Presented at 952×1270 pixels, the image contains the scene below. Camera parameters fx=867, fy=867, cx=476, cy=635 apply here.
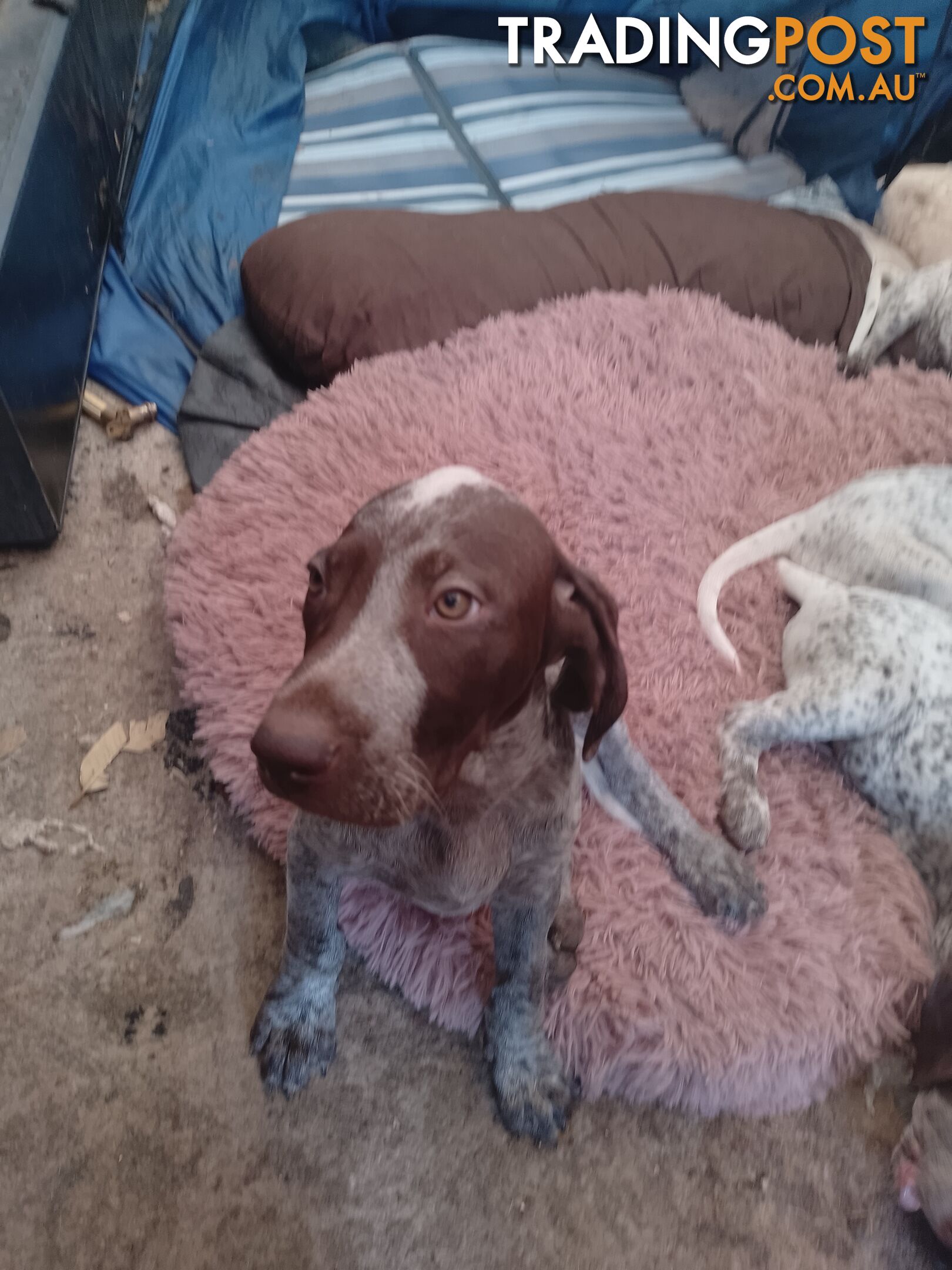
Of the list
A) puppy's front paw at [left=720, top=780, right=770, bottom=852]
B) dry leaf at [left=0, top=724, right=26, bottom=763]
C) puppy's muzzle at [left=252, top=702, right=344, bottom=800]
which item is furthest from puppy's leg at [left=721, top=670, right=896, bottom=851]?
dry leaf at [left=0, top=724, right=26, bottom=763]

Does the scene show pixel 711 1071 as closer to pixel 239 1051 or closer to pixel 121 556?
pixel 239 1051

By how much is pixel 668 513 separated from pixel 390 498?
4.71 ft

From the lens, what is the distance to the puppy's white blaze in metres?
1.30

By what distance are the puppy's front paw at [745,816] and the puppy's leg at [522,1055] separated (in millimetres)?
560

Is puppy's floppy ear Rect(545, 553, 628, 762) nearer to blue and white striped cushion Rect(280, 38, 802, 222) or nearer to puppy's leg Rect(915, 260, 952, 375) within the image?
puppy's leg Rect(915, 260, 952, 375)

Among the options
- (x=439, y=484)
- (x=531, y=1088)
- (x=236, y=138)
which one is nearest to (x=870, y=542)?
(x=439, y=484)

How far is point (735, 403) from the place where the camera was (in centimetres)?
284

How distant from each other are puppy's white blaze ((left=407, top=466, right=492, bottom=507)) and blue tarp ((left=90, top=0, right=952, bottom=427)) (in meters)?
1.97

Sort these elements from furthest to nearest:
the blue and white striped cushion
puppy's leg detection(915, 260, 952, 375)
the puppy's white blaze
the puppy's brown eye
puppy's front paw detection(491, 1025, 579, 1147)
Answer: the blue and white striped cushion < puppy's leg detection(915, 260, 952, 375) < puppy's front paw detection(491, 1025, 579, 1147) < the puppy's white blaze < the puppy's brown eye

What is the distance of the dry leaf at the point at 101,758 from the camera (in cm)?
A: 218

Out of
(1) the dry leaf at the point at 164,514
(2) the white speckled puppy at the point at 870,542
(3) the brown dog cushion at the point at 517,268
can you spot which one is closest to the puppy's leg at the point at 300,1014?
(2) the white speckled puppy at the point at 870,542

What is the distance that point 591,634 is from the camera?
1370 mm

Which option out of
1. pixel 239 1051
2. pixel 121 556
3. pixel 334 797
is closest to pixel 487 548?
pixel 334 797

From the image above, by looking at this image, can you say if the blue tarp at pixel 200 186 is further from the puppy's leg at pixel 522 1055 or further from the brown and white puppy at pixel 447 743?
the puppy's leg at pixel 522 1055
